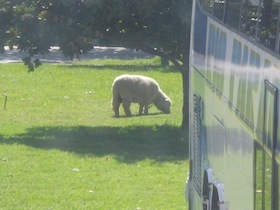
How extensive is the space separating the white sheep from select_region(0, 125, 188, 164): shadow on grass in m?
2.47

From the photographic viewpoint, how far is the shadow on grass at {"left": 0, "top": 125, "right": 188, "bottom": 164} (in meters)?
15.7

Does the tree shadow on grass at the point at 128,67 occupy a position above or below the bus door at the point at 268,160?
below

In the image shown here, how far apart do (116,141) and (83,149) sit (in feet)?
3.31

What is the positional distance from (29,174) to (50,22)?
371 cm

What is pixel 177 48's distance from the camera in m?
17.1

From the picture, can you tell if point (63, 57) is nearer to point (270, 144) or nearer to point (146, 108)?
point (146, 108)

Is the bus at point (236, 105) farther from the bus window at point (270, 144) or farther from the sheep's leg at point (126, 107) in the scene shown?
the sheep's leg at point (126, 107)

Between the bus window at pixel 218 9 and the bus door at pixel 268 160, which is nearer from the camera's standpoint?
the bus door at pixel 268 160

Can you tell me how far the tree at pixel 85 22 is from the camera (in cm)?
1647

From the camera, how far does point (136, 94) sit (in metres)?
21.4

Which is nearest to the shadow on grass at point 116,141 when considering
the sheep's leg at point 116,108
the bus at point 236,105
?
the sheep's leg at point 116,108

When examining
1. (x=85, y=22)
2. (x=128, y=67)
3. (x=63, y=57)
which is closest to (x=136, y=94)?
(x=85, y=22)

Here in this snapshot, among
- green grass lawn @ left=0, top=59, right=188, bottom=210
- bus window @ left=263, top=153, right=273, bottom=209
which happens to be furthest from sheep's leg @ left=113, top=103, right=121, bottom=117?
bus window @ left=263, top=153, right=273, bottom=209

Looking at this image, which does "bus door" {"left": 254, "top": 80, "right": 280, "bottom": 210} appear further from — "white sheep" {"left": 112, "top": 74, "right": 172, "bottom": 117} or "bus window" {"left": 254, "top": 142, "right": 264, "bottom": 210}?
"white sheep" {"left": 112, "top": 74, "right": 172, "bottom": 117}
